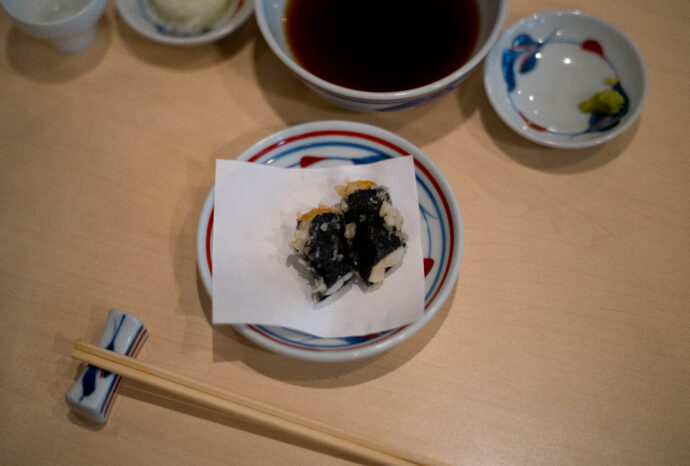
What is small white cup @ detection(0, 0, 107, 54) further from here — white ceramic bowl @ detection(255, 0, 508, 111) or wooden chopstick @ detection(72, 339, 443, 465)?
wooden chopstick @ detection(72, 339, 443, 465)

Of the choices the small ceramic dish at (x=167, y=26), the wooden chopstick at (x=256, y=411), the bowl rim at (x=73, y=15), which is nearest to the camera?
the wooden chopstick at (x=256, y=411)

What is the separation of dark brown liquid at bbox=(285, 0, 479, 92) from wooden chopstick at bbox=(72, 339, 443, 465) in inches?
33.4

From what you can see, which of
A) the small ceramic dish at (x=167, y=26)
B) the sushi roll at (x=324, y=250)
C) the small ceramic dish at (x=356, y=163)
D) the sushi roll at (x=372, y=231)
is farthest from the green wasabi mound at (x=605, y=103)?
the small ceramic dish at (x=167, y=26)

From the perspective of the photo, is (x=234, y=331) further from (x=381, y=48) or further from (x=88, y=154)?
(x=381, y=48)

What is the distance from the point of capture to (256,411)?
3.17ft

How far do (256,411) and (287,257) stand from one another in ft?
1.17

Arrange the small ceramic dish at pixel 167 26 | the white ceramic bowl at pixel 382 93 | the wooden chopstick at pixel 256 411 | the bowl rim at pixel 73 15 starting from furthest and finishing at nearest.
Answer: the small ceramic dish at pixel 167 26
the bowl rim at pixel 73 15
the white ceramic bowl at pixel 382 93
the wooden chopstick at pixel 256 411

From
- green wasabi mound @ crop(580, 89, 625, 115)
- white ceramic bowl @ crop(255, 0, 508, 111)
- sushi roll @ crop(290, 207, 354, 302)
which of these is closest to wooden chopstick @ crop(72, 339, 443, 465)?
sushi roll @ crop(290, 207, 354, 302)

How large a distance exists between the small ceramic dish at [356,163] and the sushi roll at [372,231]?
99 millimetres

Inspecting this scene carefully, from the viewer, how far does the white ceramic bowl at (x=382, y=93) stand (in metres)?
1.13

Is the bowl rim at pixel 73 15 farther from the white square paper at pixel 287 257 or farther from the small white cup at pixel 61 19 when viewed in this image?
the white square paper at pixel 287 257

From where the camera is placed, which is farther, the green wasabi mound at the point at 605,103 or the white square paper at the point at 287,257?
the green wasabi mound at the point at 605,103

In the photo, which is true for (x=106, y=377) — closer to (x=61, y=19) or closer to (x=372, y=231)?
(x=372, y=231)

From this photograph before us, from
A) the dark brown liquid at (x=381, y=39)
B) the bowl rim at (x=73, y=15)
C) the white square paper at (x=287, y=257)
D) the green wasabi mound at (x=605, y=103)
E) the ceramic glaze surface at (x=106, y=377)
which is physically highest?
the bowl rim at (x=73, y=15)
